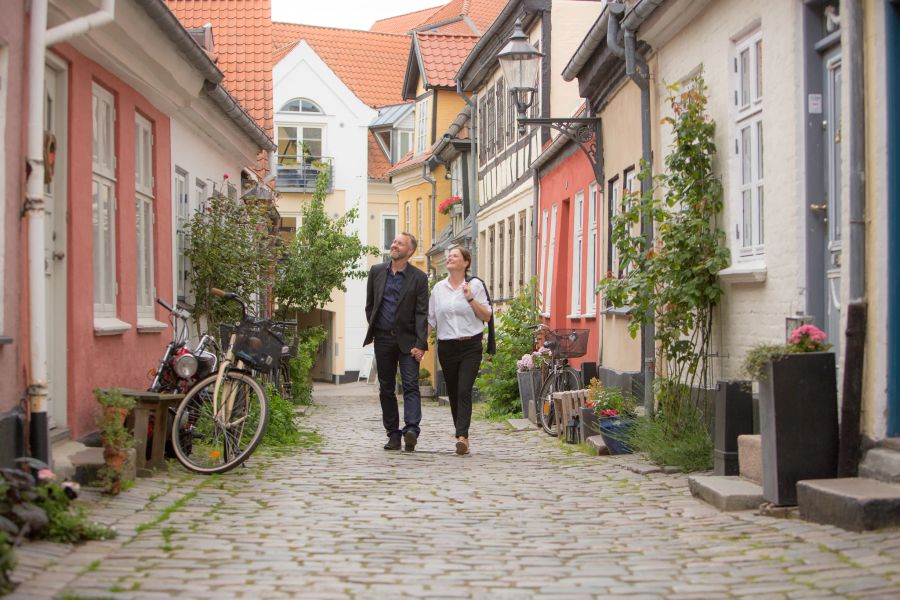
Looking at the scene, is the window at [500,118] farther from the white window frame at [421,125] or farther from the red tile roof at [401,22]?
the red tile roof at [401,22]

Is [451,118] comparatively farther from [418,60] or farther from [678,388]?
[678,388]

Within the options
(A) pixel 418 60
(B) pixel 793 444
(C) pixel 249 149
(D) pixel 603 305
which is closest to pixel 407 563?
(B) pixel 793 444

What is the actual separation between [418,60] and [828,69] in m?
32.0

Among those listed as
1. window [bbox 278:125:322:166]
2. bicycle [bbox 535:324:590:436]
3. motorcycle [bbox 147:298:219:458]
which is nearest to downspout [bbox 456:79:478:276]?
bicycle [bbox 535:324:590:436]

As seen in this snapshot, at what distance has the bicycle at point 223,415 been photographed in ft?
30.5

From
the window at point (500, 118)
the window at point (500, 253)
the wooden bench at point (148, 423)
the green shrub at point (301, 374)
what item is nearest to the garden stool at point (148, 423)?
the wooden bench at point (148, 423)

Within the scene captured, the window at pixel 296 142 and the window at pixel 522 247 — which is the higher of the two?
the window at pixel 296 142

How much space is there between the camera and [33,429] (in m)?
7.69

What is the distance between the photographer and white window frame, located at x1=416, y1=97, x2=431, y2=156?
4272 centimetres

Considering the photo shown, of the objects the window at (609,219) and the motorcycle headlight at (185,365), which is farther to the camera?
the window at (609,219)

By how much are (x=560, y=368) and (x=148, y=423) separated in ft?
20.2

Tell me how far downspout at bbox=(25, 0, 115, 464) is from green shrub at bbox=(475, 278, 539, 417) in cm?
1091

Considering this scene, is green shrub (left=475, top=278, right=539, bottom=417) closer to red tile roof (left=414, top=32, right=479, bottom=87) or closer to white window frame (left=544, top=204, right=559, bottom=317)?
white window frame (left=544, top=204, right=559, bottom=317)

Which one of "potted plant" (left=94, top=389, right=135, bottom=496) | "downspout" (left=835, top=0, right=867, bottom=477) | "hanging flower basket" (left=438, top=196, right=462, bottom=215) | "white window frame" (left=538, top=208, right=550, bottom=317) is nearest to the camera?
"downspout" (left=835, top=0, right=867, bottom=477)
